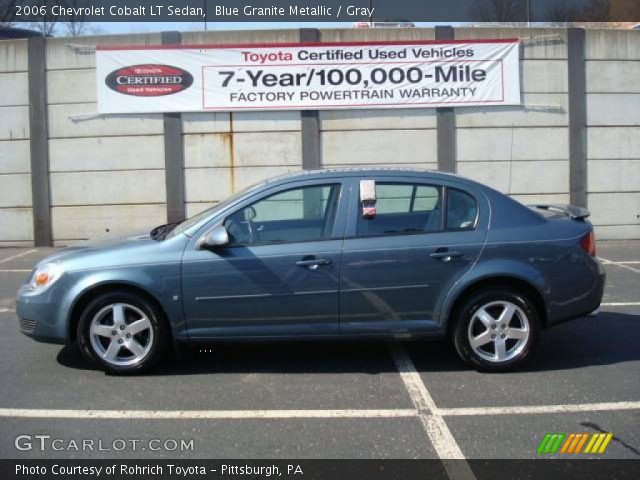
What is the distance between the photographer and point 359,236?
4875 mm

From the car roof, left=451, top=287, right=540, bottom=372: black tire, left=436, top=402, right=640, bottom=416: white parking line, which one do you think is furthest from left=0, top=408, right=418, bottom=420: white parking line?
the car roof

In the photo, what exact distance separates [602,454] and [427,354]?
201 centimetres

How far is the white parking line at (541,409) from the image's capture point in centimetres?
420

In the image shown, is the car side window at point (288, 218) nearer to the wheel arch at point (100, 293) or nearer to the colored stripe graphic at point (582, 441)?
the wheel arch at point (100, 293)

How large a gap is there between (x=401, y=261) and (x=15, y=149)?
1015 cm

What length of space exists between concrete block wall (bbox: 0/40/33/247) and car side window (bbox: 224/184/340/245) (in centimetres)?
905

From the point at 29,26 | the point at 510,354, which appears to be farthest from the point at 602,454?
the point at 29,26

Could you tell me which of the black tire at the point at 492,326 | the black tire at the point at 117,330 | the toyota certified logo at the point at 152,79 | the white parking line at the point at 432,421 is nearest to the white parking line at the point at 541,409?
the white parking line at the point at 432,421

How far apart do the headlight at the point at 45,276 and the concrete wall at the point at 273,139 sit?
24.5ft

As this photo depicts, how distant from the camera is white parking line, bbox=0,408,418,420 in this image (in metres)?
4.14

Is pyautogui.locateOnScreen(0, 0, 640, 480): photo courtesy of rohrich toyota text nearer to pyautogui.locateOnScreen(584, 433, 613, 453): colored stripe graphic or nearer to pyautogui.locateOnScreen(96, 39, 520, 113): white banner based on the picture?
pyautogui.locateOnScreen(584, 433, 613, 453): colored stripe graphic

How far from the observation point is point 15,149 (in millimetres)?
12383

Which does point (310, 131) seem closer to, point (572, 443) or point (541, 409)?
point (541, 409)

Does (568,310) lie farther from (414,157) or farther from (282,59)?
(282,59)
